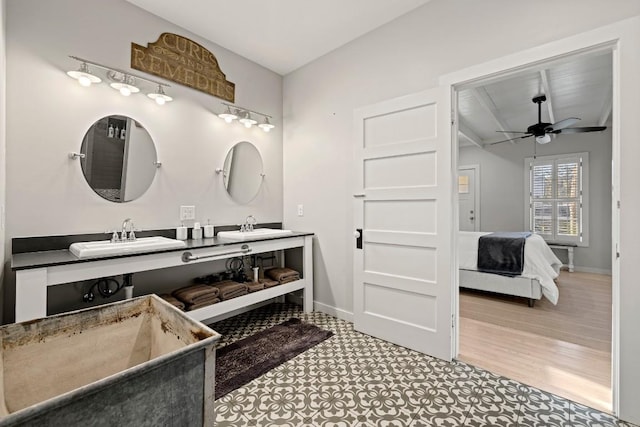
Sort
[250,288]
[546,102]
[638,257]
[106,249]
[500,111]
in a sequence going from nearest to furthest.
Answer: [638,257], [106,249], [250,288], [546,102], [500,111]

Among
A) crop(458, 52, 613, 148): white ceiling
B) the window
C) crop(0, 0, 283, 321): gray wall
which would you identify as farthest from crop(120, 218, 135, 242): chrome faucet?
the window

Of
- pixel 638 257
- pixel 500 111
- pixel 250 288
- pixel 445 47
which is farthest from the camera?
pixel 500 111

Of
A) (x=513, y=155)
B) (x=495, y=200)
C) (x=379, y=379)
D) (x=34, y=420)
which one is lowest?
(x=379, y=379)

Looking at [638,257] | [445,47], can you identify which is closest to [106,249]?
[445,47]

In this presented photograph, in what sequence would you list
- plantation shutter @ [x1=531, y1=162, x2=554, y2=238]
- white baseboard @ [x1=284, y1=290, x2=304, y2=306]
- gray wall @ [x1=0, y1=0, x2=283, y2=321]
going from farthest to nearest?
plantation shutter @ [x1=531, y1=162, x2=554, y2=238] < white baseboard @ [x1=284, y1=290, x2=304, y2=306] < gray wall @ [x1=0, y1=0, x2=283, y2=321]

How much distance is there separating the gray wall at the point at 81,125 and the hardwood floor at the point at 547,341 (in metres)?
2.57

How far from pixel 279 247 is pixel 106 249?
1379 mm

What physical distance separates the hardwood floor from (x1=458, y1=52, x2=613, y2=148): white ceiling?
217 cm

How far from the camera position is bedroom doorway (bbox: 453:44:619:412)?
199cm

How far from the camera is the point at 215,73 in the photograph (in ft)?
9.52

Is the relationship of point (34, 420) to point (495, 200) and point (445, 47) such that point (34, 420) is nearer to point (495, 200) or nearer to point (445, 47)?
point (445, 47)

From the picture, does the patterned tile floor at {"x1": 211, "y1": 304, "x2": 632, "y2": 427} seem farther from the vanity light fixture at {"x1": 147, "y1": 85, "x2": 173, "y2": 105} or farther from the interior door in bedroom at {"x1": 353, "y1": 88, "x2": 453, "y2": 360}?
the vanity light fixture at {"x1": 147, "y1": 85, "x2": 173, "y2": 105}

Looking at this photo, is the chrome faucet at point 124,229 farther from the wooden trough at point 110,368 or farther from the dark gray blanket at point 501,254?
the dark gray blanket at point 501,254

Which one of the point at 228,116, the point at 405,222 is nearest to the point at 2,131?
the point at 228,116
